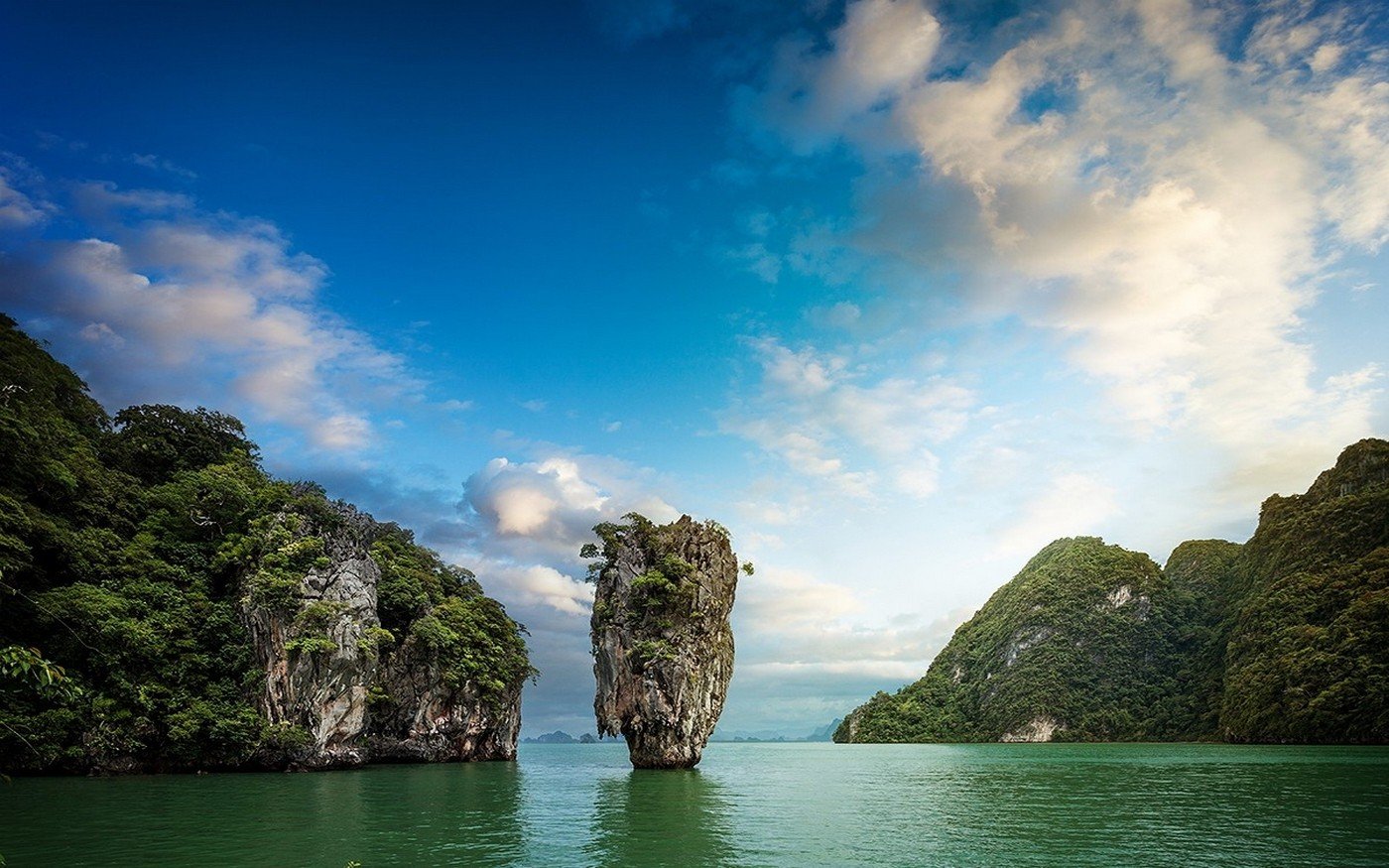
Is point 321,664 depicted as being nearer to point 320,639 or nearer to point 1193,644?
point 320,639

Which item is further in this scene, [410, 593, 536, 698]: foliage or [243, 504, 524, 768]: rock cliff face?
[410, 593, 536, 698]: foliage

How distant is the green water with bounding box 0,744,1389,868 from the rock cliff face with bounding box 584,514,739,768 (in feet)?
21.0

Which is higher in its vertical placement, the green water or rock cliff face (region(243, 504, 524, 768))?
rock cliff face (region(243, 504, 524, 768))

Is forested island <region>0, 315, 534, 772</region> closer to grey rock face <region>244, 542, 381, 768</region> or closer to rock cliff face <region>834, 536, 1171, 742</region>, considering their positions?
grey rock face <region>244, 542, 381, 768</region>

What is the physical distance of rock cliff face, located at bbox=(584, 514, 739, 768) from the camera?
4756cm

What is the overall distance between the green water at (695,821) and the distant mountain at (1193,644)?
42576 mm

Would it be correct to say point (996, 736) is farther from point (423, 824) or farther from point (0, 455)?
point (0, 455)

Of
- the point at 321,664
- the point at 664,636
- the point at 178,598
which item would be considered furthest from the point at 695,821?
the point at 178,598

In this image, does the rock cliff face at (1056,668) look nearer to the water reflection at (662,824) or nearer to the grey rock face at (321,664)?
the water reflection at (662,824)

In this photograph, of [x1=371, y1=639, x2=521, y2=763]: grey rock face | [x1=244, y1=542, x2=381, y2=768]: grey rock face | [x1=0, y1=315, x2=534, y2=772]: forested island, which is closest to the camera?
[x1=0, y1=315, x2=534, y2=772]: forested island

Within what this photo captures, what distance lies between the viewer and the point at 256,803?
2875 centimetres

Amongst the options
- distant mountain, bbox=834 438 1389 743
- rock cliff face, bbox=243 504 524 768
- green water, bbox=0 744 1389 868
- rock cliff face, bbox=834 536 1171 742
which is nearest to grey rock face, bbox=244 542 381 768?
rock cliff face, bbox=243 504 524 768

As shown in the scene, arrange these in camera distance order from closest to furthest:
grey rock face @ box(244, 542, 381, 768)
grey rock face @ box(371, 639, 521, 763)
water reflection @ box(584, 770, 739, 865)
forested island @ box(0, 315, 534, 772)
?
water reflection @ box(584, 770, 739, 865), forested island @ box(0, 315, 534, 772), grey rock face @ box(244, 542, 381, 768), grey rock face @ box(371, 639, 521, 763)

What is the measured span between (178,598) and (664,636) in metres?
29.2
